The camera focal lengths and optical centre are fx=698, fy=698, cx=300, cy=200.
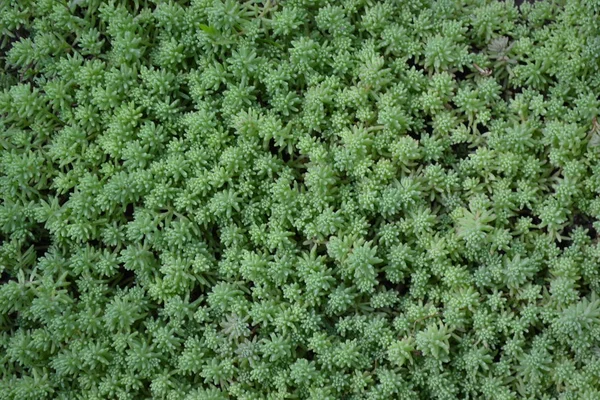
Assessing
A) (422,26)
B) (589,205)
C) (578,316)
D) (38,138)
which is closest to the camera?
(578,316)

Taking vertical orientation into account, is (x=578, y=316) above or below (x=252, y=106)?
below

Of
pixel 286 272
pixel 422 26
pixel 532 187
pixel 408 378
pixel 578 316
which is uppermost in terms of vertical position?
pixel 422 26

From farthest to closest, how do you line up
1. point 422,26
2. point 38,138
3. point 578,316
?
point 38,138, point 422,26, point 578,316

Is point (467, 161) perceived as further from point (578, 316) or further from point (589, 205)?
point (578, 316)

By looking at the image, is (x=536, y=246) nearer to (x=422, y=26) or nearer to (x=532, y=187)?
(x=532, y=187)

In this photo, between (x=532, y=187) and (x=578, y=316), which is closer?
(x=578, y=316)

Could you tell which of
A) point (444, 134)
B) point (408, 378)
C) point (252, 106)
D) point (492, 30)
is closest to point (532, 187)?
point (444, 134)
